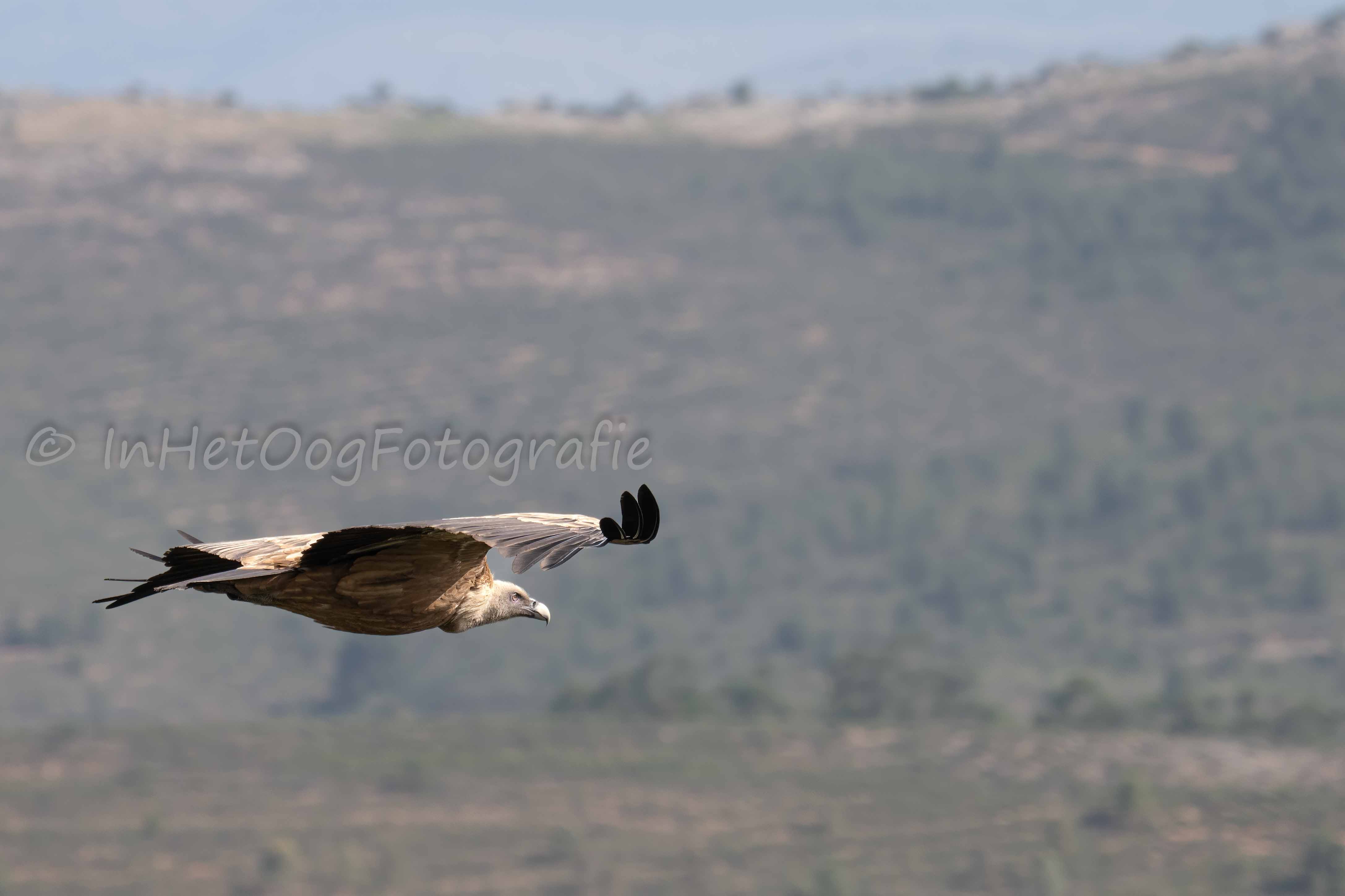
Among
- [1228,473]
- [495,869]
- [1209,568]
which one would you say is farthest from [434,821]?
[1228,473]

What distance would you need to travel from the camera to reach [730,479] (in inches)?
5153

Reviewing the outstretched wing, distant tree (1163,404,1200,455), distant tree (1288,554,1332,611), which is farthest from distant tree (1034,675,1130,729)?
the outstretched wing

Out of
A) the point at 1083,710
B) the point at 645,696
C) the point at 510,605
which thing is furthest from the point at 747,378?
the point at 510,605

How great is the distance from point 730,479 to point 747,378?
10.5 meters

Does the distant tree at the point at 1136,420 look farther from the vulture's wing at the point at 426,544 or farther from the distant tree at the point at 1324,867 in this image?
the vulture's wing at the point at 426,544

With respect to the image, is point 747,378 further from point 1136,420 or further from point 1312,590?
point 1312,590

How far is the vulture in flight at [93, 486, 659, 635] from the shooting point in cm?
626

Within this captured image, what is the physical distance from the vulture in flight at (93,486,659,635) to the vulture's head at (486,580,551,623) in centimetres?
4

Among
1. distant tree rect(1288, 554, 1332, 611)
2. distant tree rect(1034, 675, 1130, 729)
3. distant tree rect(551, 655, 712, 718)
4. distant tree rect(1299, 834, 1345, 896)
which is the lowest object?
distant tree rect(1299, 834, 1345, 896)

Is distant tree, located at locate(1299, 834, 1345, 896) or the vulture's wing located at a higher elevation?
distant tree, located at locate(1299, 834, 1345, 896)

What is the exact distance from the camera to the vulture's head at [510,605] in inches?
283

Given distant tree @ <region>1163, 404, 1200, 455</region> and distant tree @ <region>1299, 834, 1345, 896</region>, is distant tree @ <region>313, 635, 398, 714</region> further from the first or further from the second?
distant tree @ <region>1163, 404, 1200, 455</region>

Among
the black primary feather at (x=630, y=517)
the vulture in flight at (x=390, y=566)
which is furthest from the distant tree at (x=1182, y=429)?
the black primary feather at (x=630, y=517)

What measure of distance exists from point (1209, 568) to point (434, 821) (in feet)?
218
